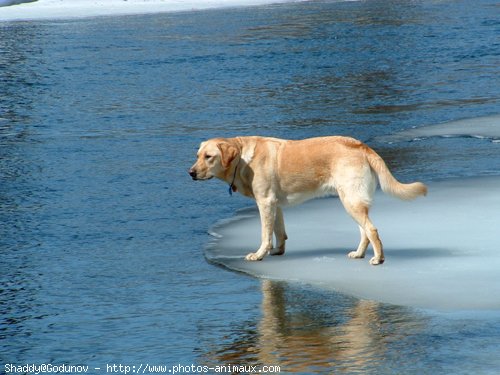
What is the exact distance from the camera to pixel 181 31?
103ft

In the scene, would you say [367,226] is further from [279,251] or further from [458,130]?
Result: [458,130]

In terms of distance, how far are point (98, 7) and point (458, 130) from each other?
2966 cm

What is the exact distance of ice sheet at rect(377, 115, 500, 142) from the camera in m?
13.3

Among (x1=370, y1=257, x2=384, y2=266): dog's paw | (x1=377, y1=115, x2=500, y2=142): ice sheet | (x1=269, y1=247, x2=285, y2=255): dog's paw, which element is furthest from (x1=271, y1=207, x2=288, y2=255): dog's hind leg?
(x1=377, y1=115, x2=500, y2=142): ice sheet

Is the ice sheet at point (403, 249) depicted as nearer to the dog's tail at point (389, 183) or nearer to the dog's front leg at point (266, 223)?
the dog's front leg at point (266, 223)

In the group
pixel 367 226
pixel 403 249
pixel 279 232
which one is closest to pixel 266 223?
pixel 279 232

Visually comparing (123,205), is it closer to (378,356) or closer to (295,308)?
(295,308)

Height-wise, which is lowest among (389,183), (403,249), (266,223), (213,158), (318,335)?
(403,249)

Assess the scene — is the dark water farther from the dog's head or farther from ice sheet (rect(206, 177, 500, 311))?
the dog's head

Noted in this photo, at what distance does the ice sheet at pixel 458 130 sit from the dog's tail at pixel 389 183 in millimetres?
5343

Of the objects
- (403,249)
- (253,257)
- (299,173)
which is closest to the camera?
(299,173)

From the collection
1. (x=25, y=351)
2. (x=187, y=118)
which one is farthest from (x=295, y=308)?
(x=187, y=118)

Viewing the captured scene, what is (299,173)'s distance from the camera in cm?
771

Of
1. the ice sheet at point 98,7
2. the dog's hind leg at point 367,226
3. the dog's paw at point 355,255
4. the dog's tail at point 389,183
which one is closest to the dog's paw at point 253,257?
the dog's paw at point 355,255
